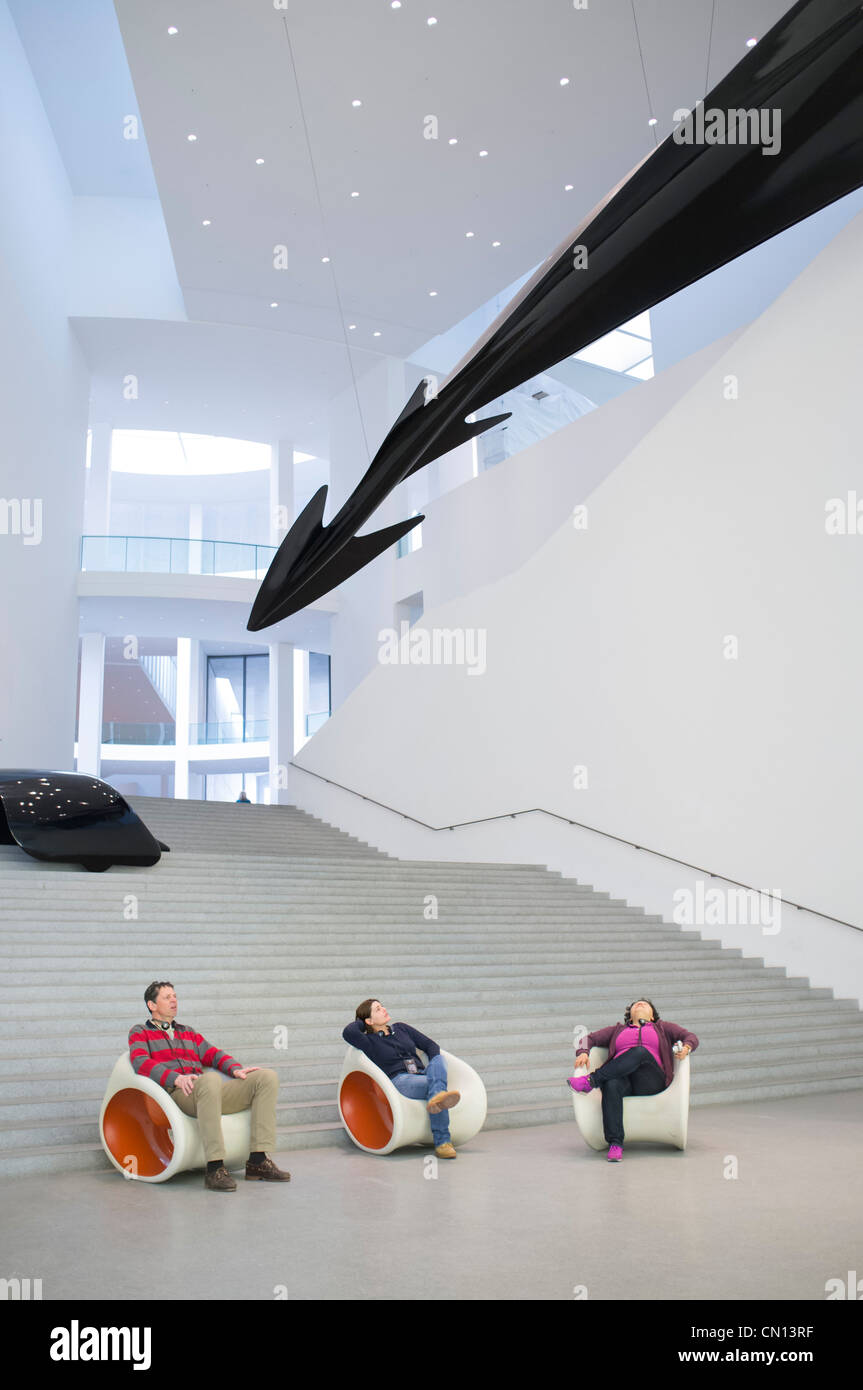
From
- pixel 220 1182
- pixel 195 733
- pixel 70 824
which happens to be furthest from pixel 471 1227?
pixel 195 733

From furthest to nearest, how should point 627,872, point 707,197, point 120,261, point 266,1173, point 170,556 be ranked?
point 170,556
point 120,261
point 627,872
point 266,1173
point 707,197

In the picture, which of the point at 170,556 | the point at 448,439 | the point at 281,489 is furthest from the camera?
the point at 281,489

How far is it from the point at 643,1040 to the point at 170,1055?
7.53ft

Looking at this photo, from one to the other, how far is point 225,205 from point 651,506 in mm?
7930

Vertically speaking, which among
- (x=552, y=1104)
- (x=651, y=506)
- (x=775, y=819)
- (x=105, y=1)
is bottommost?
(x=552, y=1104)

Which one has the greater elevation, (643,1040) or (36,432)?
(36,432)

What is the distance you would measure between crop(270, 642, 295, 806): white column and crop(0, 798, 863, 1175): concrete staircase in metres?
9.41

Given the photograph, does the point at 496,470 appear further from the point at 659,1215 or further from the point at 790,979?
the point at 659,1215

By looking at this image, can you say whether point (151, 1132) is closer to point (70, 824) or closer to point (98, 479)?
point (70, 824)

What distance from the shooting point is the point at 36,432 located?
15.8 metres

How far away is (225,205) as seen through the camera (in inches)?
595

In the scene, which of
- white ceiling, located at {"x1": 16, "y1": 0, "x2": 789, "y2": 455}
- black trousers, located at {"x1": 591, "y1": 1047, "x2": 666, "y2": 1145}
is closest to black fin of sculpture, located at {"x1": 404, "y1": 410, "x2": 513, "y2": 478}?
black trousers, located at {"x1": 591, "y1": 1047, "x2": 666, "y2": 1145}

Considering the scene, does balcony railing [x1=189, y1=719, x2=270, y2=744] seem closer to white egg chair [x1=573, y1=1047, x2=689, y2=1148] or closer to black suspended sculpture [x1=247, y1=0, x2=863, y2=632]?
black suspended sculpture [x1=247, y1=0, x2=863, y2=632]
